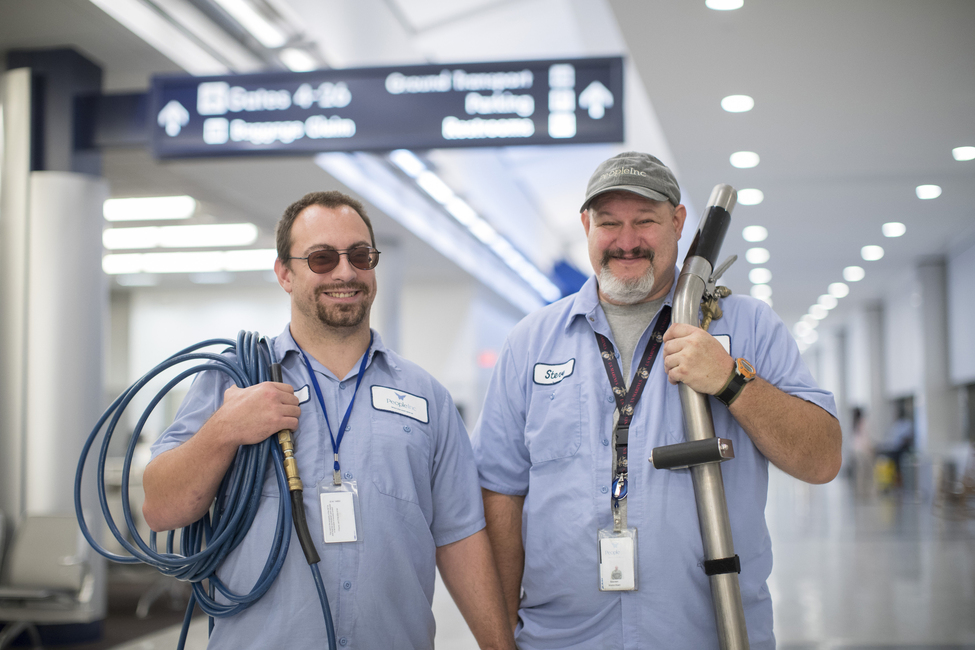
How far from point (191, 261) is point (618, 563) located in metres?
11.9

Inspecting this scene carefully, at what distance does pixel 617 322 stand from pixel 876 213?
967 cm

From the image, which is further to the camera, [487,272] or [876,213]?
[487,272]

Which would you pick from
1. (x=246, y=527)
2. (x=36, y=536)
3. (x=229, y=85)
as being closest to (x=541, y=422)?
(x=246, y=527)

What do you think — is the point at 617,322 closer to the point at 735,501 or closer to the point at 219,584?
the point at 735,501

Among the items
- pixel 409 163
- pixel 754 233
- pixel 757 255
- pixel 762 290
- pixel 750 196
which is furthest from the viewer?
pixel 762 290

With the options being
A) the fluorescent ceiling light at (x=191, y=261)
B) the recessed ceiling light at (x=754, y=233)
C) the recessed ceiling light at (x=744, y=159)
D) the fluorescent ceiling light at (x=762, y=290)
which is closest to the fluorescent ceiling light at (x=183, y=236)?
the fluorescent ceiling light at (x=191, y=261)

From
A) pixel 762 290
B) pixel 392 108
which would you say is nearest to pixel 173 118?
pixel 392 108

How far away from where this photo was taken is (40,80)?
18.5ft

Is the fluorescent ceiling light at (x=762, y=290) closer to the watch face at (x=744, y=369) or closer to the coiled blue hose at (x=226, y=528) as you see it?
the watch face at (x=744, y=369)

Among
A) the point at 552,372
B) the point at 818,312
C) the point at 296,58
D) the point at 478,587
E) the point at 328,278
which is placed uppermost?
the point at 296,58

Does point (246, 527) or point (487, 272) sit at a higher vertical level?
point (487, 272)

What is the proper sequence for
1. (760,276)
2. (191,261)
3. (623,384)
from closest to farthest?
(623,384) < (191,261) < (760,276)

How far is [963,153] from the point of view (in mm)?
8164

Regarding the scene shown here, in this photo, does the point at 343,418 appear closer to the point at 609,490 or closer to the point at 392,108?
the point at 609,490
